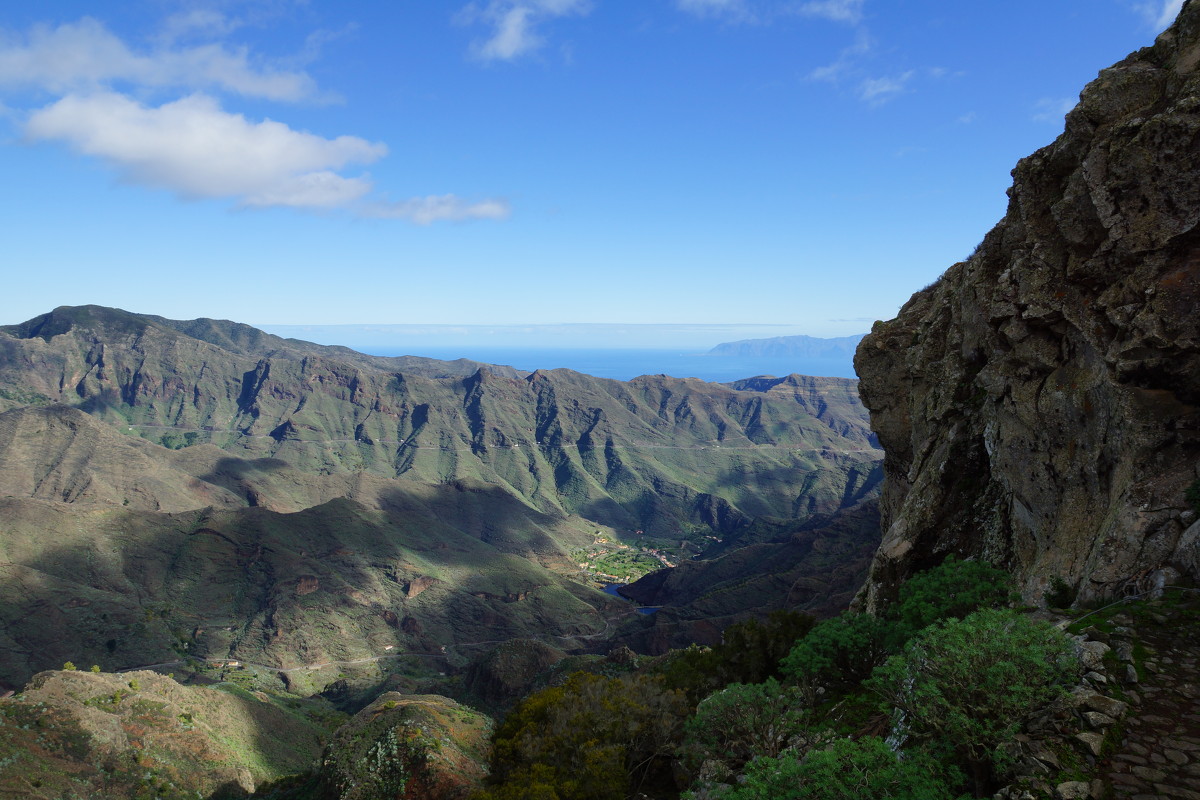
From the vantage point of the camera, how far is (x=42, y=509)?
132m

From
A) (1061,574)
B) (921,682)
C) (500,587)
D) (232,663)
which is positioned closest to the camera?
(921,682)

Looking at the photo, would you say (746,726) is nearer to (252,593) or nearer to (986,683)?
(986,683)

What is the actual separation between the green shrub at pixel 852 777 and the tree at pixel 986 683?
94 centimetres


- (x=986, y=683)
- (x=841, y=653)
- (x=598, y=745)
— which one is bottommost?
(x=598, y=745)

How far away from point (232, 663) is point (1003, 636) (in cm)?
13632

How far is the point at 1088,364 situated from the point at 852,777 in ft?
56.4

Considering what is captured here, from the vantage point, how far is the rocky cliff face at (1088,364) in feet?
62.1

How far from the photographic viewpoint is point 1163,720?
1267 cm

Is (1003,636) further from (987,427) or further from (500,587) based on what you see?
(500,587)

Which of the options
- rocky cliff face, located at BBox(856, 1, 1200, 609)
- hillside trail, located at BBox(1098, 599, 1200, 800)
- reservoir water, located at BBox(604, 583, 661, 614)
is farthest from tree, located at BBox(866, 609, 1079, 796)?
reservoir water, located at BBox(604, 583, 661, 614)

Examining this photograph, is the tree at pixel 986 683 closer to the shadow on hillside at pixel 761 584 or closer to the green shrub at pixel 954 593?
the green shrub at pixel 954 593

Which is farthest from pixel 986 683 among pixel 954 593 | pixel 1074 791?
pixel 954 593

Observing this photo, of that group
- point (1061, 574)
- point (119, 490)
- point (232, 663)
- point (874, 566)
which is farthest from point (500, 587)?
point (1061, 574)

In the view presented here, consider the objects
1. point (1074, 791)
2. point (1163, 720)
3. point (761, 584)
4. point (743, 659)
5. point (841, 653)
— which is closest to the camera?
point (1074, 791)
